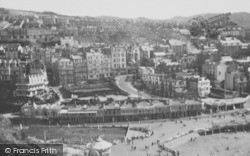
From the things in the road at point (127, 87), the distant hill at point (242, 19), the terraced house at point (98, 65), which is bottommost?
the road at point (127, 87)

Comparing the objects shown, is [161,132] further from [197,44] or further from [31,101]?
[197,44]

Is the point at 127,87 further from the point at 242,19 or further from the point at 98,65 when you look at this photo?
the point at 242,19

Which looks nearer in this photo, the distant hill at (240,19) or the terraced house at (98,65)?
the terraced house at (98,65)

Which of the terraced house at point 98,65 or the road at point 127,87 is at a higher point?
the terraced house at point 98,65

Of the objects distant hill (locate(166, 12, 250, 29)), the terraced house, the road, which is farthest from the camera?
distant hill (locate(166, 12, 250, 29))

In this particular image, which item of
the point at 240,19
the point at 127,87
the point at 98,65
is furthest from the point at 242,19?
the point at 127,87

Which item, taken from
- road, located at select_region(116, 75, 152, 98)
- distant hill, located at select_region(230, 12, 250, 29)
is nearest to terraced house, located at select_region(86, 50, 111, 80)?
road, located at select_region(116, 75, 152, 98)

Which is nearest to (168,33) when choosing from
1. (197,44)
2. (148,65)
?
(197,44)

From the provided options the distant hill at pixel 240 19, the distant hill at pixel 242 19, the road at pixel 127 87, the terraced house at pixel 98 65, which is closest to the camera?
the road at pixel 127 87

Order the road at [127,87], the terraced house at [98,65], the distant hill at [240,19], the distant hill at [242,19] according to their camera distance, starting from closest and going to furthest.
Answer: the road at [127,87], the terraced house at [98,65], the distant hill at [240,19], the distant hill at [242,19]

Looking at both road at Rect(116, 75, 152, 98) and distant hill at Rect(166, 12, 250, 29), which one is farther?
distant hill at Rect(166, 12, 250, 29)

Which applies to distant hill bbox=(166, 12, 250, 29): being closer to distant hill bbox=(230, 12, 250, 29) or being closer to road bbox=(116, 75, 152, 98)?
distant hill bbox=(230, 12, 250, 29)

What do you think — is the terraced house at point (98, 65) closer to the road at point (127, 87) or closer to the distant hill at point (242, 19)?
the road at point (127, 87)

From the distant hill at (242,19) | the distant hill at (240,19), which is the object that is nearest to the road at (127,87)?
the distant hill at (240,19)
